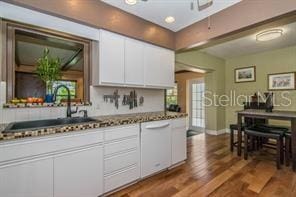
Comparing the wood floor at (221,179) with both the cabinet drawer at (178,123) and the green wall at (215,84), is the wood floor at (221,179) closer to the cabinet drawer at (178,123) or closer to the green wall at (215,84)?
the cabinet drawer at (178,123)

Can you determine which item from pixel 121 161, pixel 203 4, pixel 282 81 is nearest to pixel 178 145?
pixel 121 161

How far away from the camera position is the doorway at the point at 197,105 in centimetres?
581

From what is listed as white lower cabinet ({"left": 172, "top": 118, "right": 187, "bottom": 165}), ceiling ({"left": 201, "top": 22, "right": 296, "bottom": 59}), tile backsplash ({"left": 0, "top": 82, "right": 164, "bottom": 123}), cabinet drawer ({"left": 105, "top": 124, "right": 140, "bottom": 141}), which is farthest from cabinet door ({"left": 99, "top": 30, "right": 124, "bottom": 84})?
ceiling ({"left": 201, "top": 22, "right": 296, "bottom": 59})

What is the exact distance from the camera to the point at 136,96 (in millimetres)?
2895

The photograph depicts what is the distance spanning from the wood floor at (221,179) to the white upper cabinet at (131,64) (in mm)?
1418

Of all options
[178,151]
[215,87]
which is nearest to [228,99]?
[215,87]

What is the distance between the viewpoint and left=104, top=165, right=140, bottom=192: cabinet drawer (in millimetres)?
1919

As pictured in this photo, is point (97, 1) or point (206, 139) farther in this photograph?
point (206, 139)

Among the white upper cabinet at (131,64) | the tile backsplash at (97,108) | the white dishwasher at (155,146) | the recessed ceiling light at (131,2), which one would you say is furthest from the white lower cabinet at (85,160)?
the recessed ceiling light at (131,2)

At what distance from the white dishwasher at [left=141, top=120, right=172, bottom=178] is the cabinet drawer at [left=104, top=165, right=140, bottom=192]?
5.2 inches

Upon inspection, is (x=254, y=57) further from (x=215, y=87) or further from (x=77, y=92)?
(x=77, y=92)

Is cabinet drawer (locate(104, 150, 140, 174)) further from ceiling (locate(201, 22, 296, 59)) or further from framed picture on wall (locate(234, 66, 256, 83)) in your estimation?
framed picture on wall (locate(234, 66, 256, 83))

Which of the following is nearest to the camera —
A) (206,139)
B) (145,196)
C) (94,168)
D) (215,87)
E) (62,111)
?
(94,168)

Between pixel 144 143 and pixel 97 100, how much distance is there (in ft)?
3.01
